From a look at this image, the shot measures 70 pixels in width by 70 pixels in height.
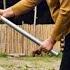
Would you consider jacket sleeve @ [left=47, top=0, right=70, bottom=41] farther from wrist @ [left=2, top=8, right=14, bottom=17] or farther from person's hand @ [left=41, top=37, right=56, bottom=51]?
wrist @ [left=2, top=8, right=14, bottom=17]

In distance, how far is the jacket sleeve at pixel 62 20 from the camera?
3502 millimetres

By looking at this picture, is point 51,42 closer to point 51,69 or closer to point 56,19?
point 56,19

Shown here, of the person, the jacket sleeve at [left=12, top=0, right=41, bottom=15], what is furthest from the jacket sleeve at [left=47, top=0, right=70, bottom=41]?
the jacket sleeve at [left=12, top=0, right=41, bottom=15]

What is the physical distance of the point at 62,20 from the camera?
11.6ft

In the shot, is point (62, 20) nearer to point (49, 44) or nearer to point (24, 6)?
point (49, 44)

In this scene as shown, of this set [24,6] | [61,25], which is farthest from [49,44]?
[24,6]

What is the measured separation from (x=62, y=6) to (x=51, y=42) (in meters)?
0.29

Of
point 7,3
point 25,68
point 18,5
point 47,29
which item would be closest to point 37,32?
point 47,29

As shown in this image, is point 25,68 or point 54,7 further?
point 25,68

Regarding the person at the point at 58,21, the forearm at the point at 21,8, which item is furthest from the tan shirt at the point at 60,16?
the forearm at the point at 21,8

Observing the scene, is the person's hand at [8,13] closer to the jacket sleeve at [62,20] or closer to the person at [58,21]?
the person at [58,21]

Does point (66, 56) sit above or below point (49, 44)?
below

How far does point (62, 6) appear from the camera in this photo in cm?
352

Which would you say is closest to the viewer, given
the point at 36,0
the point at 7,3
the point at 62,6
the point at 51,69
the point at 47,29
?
the point at 62,6
